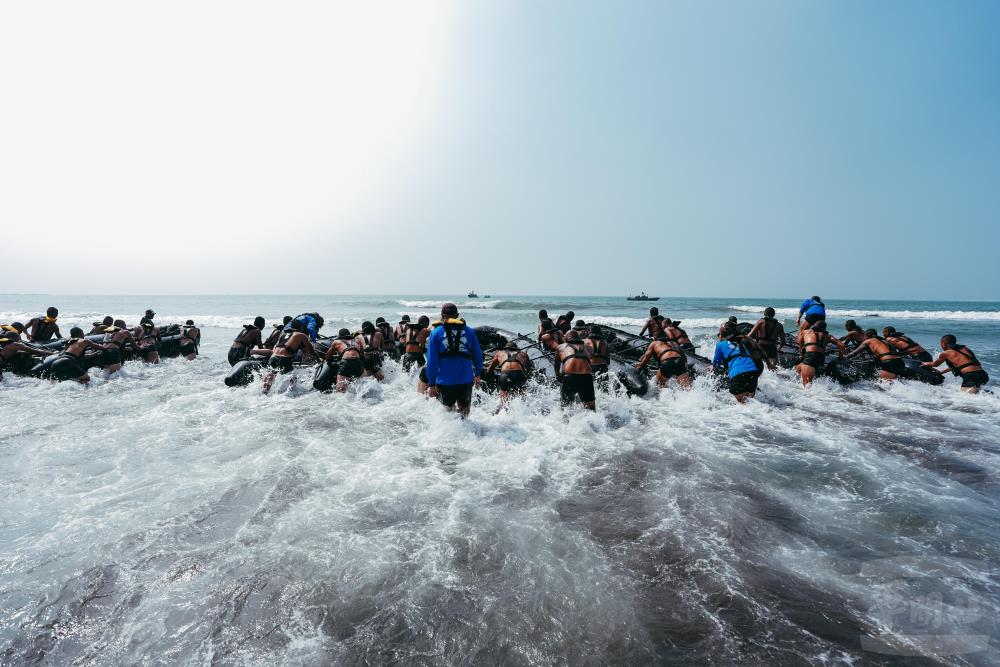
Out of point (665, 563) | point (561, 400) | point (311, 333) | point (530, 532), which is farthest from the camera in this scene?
point (311, 333)

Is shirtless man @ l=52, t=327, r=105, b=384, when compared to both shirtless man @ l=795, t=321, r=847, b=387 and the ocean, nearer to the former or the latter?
the ocean

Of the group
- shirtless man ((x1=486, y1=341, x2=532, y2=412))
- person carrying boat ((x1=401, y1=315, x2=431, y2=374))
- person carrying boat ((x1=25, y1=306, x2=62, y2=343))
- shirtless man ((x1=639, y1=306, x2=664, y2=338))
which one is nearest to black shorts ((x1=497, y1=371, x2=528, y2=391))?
Result: shirtless man ((x1=486, y1=341, x2=532, y2=412))

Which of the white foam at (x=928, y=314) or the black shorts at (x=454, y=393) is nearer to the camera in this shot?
the black shorts at (x=454, y=393)

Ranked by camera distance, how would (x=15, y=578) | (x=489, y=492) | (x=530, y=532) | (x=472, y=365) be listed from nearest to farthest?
(x=15, y=578), (x=530, y=532), (x=489, y=492), (x=472, y=365)

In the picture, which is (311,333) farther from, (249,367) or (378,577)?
(378,577)

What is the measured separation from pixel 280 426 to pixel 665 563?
7.06 metres

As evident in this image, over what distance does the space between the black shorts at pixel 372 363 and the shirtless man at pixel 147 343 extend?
9595 mm

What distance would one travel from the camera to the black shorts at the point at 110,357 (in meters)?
12.7

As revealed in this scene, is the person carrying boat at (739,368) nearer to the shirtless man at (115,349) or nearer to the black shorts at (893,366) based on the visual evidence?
the black shorts at (893,366)

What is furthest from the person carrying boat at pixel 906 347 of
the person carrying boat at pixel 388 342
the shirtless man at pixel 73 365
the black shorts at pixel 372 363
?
the shirtless man at pixel 73 365

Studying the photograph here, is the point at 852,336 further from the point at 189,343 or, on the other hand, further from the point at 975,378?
the point at 189,343

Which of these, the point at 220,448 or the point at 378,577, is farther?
the point at 220,448

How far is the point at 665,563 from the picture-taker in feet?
12.0

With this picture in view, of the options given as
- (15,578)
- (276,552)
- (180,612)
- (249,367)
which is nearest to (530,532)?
(276,552)
